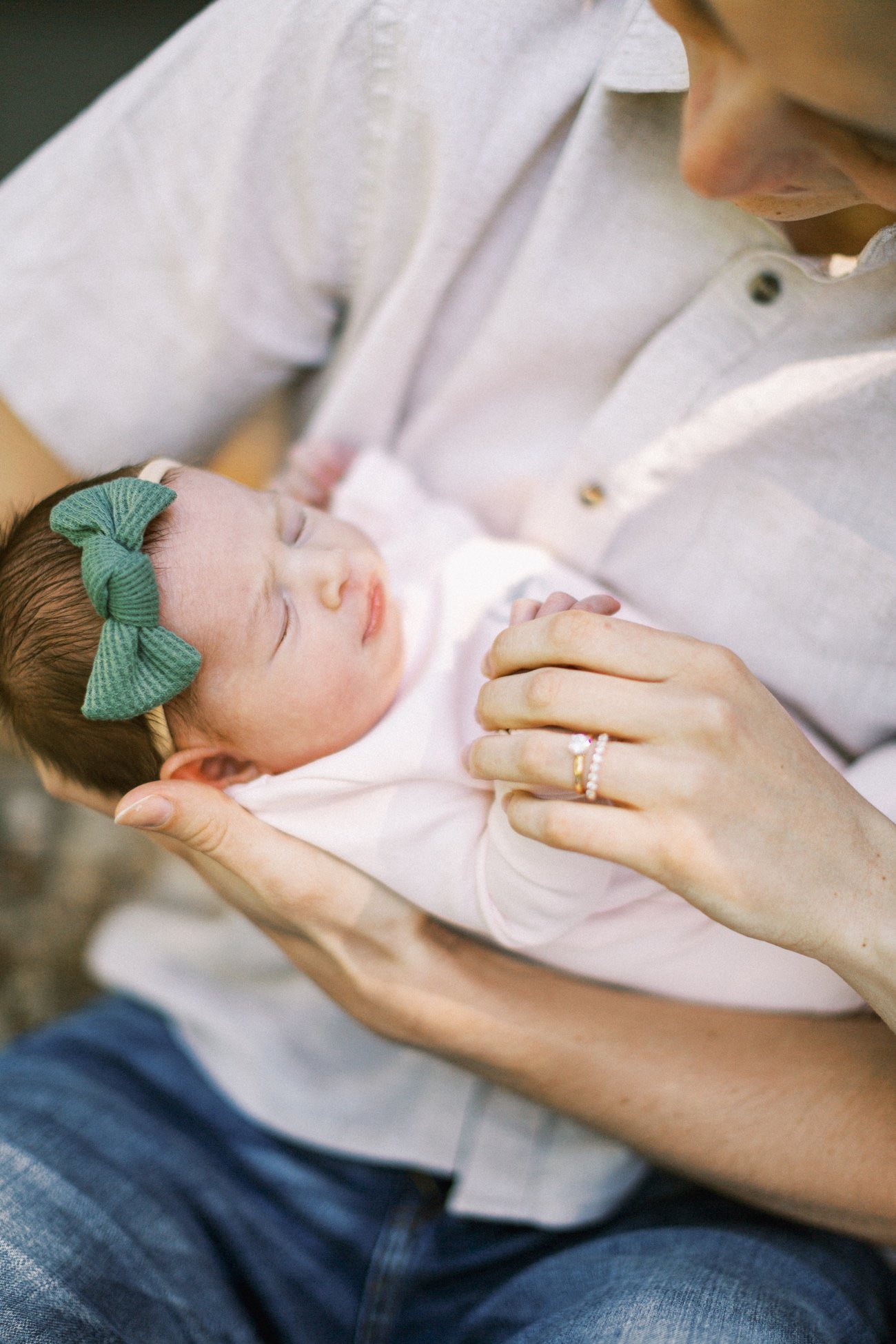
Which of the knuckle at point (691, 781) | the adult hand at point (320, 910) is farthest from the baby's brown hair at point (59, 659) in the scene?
the knuckle at point (691, 781)

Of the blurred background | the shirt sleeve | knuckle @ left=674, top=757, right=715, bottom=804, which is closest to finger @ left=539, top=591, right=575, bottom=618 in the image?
knuckle @ left=674, top=757, right=715, bottom=804

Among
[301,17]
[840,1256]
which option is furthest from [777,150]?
[840,1256]

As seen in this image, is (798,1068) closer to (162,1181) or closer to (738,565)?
(738,565)

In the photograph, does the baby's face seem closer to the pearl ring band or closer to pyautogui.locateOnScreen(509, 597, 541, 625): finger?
pyautogui.locateOnScreen(509, 597, 541, 625): finger

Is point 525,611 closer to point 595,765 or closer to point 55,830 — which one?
point 595,765

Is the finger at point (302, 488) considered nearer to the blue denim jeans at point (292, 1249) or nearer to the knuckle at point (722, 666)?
the knuckle at point (722, 666)

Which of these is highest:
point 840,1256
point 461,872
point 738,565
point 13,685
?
point 13,685

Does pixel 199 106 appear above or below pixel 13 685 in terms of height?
above

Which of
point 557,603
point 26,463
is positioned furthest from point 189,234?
point 557,603

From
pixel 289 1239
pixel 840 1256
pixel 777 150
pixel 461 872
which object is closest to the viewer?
pixel 777 150

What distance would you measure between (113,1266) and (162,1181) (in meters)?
0.19

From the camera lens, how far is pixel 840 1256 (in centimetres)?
118

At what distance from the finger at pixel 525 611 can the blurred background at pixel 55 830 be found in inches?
51.9

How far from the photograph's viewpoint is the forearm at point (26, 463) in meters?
1.49
